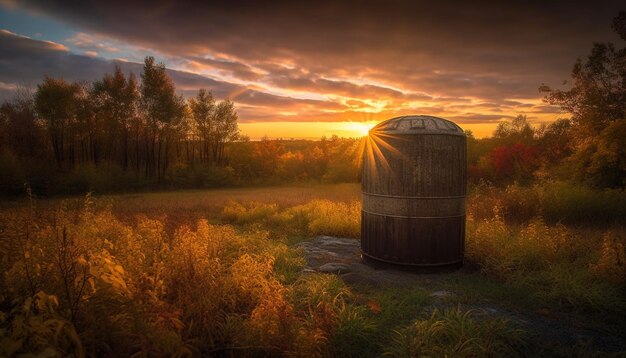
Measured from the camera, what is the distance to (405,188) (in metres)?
8.20

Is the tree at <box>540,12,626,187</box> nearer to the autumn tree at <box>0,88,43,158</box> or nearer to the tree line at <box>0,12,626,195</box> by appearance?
the tree line at <box>0,12,626,195</box>

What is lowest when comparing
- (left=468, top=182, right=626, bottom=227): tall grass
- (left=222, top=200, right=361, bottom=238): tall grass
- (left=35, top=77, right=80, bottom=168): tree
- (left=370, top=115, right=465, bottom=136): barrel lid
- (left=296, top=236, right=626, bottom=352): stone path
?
(left=296, top=236, right=626, bottom=352): stone path

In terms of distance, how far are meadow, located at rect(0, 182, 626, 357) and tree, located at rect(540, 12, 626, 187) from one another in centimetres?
602

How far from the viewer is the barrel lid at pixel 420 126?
26.5 ft

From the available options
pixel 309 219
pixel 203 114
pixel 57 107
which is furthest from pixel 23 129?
pixel 309 219

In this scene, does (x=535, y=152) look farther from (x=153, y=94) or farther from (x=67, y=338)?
(x=153, y=94)

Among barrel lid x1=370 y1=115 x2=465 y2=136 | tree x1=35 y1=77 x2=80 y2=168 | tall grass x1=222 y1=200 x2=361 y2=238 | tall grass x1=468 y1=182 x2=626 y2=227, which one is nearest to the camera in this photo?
barrel lid x1=370 y1=115 x2=465 y2=136

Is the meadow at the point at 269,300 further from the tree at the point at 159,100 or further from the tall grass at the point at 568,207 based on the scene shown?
the tree at the point at 159,100

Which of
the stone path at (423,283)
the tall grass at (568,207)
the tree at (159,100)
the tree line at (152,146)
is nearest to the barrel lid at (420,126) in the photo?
the stone path at (423,283)

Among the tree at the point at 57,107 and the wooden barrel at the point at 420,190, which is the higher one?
the tree at the point at 57,107

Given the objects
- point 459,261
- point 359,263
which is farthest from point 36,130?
point 459,261

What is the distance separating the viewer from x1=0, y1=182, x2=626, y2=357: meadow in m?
3.68

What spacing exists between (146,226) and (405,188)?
19.5 ft

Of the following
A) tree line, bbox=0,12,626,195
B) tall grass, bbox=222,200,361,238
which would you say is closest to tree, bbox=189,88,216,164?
tree line, bbox=0,12,626,195
